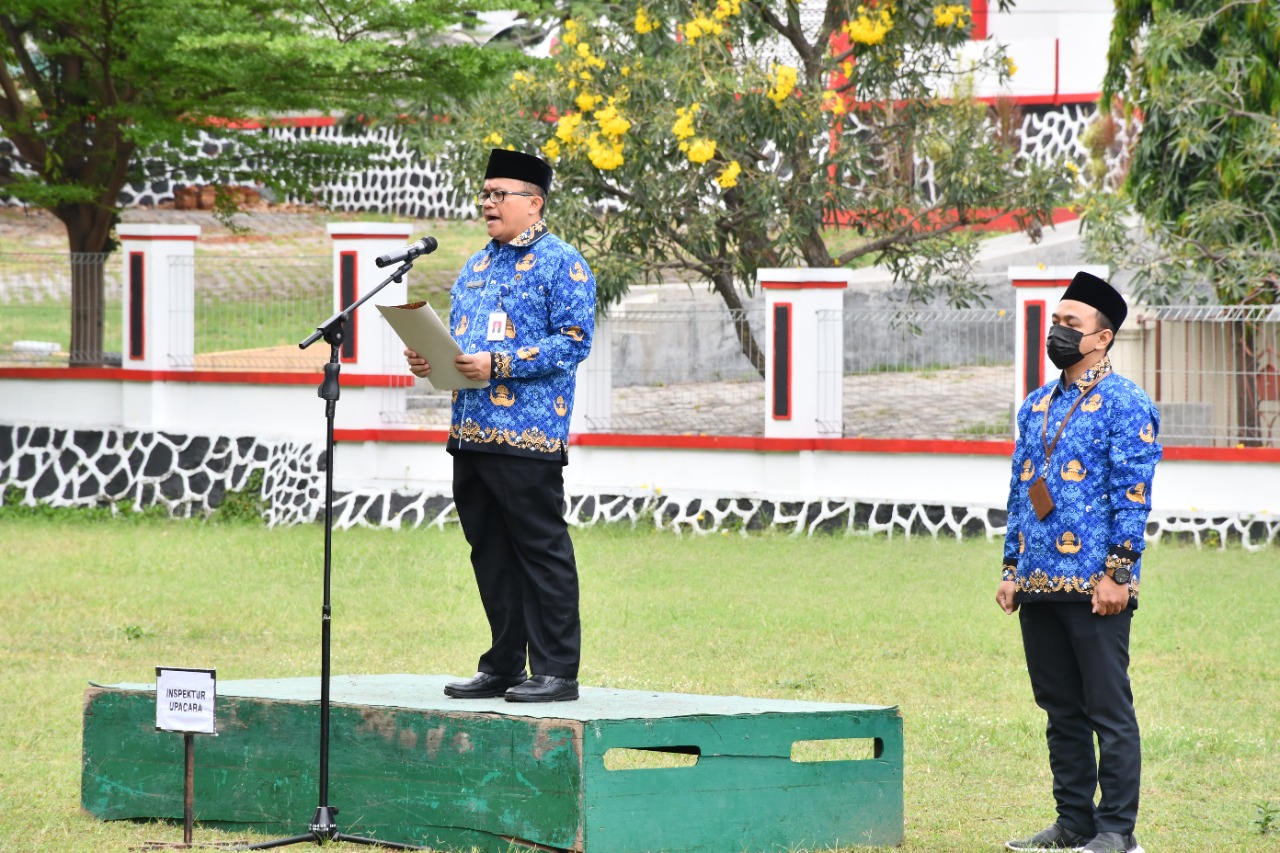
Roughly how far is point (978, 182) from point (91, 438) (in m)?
7.95

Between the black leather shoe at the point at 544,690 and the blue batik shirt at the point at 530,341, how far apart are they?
2.27 feet

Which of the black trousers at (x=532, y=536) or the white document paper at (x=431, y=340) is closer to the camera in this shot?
the white document paper at (x=431, y=340)

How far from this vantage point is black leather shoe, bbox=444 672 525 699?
612cm

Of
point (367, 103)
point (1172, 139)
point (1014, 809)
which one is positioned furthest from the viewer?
point (367, 103)

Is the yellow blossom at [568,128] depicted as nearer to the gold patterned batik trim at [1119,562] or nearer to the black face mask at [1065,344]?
the black face mask at [1065,344]

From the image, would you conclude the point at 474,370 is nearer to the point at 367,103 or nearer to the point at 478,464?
the point at 478,464

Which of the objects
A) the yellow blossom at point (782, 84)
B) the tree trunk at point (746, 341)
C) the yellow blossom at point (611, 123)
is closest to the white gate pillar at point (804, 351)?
the tree trunk at point (746, 341)

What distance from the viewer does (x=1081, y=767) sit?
5.84 metres

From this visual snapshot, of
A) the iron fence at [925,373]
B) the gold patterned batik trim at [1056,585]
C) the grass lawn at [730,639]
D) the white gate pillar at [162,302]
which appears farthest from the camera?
the white gate pillar at [162,302]

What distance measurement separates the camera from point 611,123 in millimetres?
15070

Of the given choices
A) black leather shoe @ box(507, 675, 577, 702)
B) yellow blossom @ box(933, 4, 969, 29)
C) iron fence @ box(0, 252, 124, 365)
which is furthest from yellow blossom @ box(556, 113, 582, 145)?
black leather shoe @ box(507, 675, 577, 702)

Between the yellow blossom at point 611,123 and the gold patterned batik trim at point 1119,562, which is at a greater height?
A: the yellow blossom at point 611,123

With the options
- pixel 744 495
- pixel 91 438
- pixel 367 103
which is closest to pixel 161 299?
→ pixel 91 438

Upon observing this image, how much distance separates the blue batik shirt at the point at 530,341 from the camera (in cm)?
591
